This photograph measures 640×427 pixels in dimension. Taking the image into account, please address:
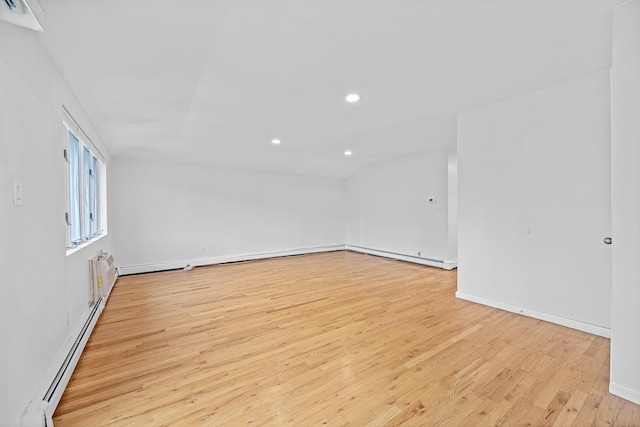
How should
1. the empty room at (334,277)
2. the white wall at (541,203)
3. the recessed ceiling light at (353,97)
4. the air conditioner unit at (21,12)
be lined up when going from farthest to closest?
the recessed ceiling light at (353,97) < the white wall at (541,203) < the empty room at (334,277) < the air conditioner unit at (21,12)

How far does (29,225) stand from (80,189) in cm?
175

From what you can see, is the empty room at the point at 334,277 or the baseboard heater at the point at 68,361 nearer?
the baseboard heater at the point at 68,361

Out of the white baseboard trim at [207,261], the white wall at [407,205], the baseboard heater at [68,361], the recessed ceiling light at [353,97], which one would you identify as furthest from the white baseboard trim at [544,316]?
the white baseboard trim at [207,261]

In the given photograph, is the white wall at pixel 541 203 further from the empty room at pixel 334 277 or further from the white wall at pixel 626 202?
the white wall at pixel 626 202

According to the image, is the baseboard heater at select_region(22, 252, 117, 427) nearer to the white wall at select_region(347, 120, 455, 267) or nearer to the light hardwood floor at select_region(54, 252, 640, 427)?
the light hardwood floor at select_region(54, 252, 640, 427)

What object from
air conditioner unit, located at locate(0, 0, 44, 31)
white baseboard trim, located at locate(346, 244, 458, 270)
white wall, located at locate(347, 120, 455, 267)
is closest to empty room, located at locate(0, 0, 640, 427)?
air conditioner unit, located at locate(0, 0, 44, 31)

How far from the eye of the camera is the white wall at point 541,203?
241 centimetres

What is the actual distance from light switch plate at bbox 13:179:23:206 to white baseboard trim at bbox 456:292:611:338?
4093mm

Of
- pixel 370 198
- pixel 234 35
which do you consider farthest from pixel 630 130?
pixel 370 198

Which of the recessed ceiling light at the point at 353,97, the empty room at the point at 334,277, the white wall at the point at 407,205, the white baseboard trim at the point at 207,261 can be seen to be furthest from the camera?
the white wall at the point at 407,205

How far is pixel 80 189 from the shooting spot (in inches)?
111

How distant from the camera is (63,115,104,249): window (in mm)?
2486

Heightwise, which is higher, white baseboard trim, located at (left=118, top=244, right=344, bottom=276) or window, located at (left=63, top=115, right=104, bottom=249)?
window, located at (left=63, top=115, right=104, bottom=249)

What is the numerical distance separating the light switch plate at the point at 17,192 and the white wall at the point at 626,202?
3415 mm
